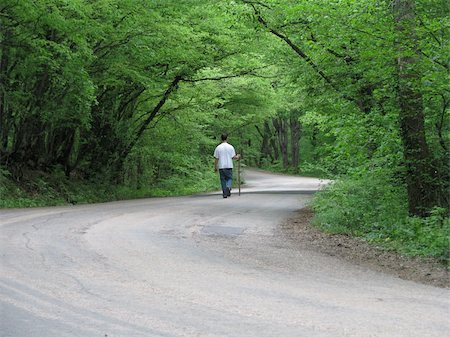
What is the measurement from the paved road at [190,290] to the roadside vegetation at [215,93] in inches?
95.6

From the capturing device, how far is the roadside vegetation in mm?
9383

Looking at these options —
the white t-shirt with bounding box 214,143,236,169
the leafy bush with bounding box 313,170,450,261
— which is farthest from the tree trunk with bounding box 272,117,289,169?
the leafy bush with bounding box 313,170,450,261

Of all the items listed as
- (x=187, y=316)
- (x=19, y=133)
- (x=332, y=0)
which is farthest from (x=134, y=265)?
(x=19, y=133)

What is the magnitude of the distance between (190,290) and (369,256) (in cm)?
364

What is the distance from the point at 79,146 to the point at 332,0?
13372 mm

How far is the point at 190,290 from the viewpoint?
18.0ft

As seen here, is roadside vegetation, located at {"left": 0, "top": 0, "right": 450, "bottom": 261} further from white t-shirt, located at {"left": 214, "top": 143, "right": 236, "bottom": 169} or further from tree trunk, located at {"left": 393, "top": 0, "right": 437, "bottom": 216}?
white t-shirt, located at {"left": 214, "top": 143, "right": 236, "bottom": 169}

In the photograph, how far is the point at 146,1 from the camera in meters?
15.5

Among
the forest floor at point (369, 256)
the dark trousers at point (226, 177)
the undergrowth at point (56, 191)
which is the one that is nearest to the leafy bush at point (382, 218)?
the forest floor at point (369, 256)

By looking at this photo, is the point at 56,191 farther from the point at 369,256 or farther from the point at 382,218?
the point at 369,256

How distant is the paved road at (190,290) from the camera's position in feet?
14.4

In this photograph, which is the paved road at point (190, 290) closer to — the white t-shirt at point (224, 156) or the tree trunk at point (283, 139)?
the white t-shirt at point (224, 156)

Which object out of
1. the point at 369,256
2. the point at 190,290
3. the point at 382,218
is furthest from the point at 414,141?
the point at 190,290

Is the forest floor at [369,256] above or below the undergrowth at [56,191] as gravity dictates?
below
